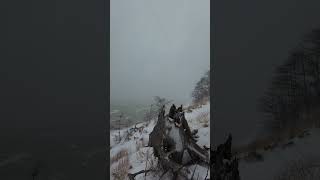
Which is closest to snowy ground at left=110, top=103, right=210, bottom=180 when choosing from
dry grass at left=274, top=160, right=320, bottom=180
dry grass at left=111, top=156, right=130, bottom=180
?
dry grass at left=111, top=156, right=130, bottom=180

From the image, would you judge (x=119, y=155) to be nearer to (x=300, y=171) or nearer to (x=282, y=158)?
(x=282, y=158)

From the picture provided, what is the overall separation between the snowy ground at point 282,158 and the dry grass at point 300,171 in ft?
0.04

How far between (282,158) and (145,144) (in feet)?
2.88

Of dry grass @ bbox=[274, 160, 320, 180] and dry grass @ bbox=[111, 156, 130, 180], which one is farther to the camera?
dry grass @ bbox=[111, 156, 130, 180]

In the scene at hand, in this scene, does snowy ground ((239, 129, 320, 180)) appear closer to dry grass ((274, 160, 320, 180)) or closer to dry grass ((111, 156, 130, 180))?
dry grass ((274, 160, 320, 180))

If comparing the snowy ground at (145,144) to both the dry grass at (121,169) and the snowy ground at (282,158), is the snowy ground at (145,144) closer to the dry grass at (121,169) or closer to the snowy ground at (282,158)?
the dry grass at (121,169)

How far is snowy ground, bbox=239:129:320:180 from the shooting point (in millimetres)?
2420

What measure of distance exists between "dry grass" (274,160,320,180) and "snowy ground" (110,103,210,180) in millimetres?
487

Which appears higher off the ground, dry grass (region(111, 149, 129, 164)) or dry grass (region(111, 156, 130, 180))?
dry grass (region(111, 149, 129, 164))

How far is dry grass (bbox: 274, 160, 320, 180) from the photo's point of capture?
2.39 metres

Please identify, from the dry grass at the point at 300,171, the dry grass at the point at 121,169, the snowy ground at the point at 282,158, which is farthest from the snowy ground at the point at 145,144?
the dry grass at the point at 300,171

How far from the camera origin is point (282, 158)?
2441mm

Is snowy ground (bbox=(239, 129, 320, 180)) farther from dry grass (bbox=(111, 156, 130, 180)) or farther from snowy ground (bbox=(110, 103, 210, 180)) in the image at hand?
dry grass (bbox=(111, 156, 130, 180))
